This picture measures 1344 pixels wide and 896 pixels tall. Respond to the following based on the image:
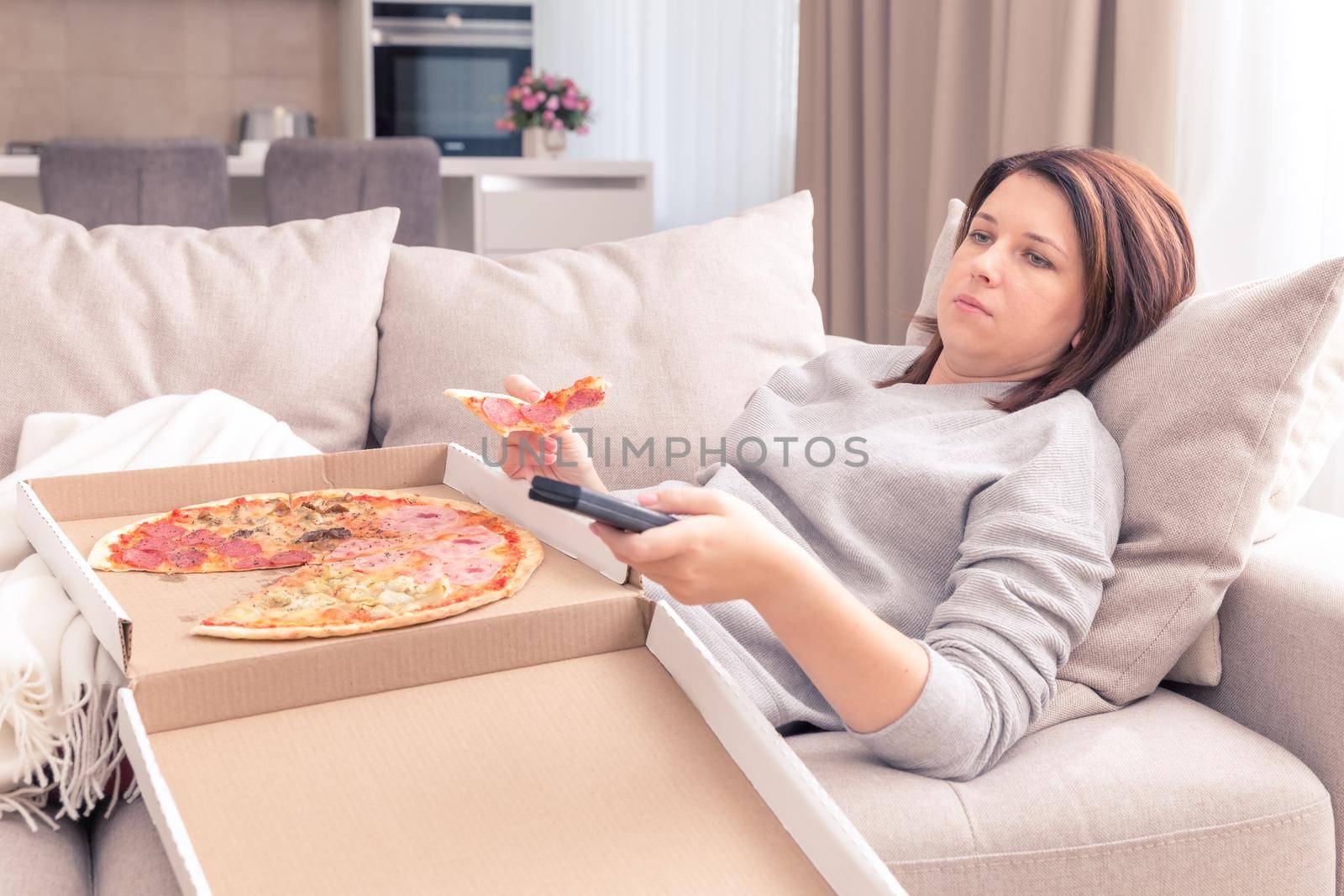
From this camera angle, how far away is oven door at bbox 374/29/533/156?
5145 mm

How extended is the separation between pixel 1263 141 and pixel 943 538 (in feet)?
4.58

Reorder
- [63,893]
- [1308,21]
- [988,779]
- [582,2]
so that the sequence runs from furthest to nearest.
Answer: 1. [582,2]
2. [1308,21]
3. [988,779]
4. [63,893]

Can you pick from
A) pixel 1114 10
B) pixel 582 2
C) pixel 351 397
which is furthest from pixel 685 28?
pixel 351 397

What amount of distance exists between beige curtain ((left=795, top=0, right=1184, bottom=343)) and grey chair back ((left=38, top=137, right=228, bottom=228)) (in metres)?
1.73

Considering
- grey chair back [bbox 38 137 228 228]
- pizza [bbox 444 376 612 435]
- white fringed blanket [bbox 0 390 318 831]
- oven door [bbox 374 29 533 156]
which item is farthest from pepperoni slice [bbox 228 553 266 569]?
oven door [bbox 374 29 533 156]

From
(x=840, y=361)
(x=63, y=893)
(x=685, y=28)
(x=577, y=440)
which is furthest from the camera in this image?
(x=685, y=28)

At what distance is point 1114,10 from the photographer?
2.46m

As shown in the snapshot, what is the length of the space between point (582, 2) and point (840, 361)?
411 centimetres

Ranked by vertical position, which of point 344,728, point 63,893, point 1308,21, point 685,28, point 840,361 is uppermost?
point 685,28

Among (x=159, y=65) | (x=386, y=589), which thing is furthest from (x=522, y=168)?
(x=386, y=589)

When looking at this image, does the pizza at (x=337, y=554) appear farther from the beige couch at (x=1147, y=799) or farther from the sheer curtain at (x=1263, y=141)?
the sheer curtain at (x=1263, y=141)

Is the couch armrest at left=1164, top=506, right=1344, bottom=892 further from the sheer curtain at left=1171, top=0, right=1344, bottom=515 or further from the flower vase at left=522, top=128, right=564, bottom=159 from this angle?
the flower vase at left=522, top=128, right=564, bottom=159

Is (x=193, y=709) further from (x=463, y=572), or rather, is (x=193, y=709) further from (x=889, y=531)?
(x=889, y=531)

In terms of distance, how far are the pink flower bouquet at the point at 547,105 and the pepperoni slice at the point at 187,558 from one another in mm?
3627
